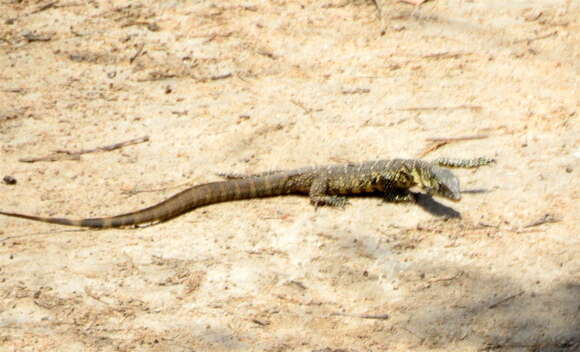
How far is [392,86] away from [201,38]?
1.97 m

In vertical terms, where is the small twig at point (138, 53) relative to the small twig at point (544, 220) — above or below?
above

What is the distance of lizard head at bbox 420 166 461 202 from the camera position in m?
6.65

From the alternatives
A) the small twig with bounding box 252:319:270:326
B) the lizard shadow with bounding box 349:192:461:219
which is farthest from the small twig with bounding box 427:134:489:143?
the small twig with bounding box 252:319:270:326

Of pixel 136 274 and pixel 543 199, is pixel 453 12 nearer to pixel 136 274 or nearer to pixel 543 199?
pixel 543 199

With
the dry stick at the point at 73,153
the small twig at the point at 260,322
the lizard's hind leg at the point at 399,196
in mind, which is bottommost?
the dry stick at the point at 73,153

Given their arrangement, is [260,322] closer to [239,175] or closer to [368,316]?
[368,316]

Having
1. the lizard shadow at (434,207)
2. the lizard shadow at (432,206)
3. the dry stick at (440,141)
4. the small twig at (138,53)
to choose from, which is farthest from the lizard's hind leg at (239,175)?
the small twig at (138,53)

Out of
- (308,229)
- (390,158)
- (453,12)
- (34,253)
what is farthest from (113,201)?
(453,12)

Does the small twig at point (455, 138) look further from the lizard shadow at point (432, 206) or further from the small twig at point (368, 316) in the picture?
the small twig at point (368, 316)

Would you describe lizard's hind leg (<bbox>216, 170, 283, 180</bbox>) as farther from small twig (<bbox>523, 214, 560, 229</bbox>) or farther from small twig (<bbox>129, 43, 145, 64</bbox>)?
small twig (<bbox>129, 43, 145, 64</bbox>)

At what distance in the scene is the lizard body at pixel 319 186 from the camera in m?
6.79

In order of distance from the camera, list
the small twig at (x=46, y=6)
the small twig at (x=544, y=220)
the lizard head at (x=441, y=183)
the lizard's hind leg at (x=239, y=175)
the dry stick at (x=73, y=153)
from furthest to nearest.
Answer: the small twig at (x=46, y=6), the dry stick at (x=73, y=153), the lizard's hind leg at (x=239, y=175), the lizard head at (x=441, y=183), the small twig at (x=544, y=220)

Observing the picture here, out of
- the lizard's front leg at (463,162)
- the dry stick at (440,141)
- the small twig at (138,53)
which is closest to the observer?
the lizard's front leg at (463,162)

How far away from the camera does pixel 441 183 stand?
670cm
